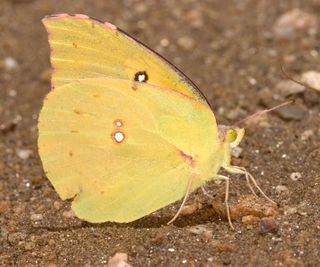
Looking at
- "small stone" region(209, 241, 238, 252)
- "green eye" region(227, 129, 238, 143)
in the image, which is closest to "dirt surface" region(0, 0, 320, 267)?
"small stone" region(209, 241, 238, 252)

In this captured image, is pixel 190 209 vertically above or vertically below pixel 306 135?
below

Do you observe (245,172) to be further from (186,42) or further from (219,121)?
(186,42)

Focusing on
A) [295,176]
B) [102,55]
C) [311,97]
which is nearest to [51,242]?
[102,55]

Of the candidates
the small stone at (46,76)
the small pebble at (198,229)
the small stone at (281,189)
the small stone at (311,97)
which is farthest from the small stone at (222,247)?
the small stone at (46,76)

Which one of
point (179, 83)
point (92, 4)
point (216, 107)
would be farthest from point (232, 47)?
A: point (179, 83)

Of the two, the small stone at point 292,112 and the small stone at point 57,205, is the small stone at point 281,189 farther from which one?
the small stone at point 57,205
